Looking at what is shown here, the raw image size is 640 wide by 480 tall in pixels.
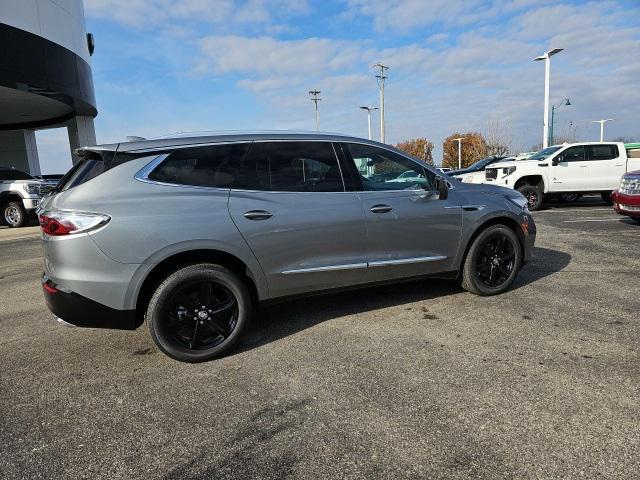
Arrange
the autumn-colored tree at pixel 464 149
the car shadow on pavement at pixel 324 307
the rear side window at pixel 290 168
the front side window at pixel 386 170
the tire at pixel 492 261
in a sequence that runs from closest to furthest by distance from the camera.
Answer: the rear side window at pixel 290 168
the car shadow on pavement at pixel 324 307
the front side window at pixel 386 170
the tire at pixel 492 261
the autumn-colored tree at pixel 464 149

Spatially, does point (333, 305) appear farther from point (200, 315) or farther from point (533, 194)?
point (533, 194)

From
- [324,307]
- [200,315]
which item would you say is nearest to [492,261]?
[324,307]

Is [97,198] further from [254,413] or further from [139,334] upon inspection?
[254,413]

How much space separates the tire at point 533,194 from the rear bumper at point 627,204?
334 centimetres

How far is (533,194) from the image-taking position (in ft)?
43.1

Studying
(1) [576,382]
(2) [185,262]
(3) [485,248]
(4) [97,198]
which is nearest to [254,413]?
(2) [185,262]

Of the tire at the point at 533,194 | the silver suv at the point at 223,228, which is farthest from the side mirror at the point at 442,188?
the tire at the point at 533,194

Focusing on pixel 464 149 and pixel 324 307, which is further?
pixel 464 149

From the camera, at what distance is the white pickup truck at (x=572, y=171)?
13.0m

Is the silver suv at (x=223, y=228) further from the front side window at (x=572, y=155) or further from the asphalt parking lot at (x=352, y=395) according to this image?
the front side window at (x=572, y=155)

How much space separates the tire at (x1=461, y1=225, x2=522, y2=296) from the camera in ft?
15.8

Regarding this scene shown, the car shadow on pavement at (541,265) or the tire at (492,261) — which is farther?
the car shadow on pavement at (541,265)

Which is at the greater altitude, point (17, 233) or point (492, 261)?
point (492, 261)

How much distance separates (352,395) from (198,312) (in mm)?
1377
